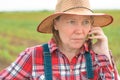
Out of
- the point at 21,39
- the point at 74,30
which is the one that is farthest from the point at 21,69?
the point at 21,39

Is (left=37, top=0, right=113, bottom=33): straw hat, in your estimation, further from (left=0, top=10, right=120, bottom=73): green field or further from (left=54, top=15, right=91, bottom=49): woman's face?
(left=0, top=10, right=120, bottom=73): green field

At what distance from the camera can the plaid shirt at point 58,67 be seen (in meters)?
4.56

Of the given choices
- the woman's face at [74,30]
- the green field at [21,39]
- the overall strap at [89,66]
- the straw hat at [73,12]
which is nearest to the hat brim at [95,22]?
the straw hat at [73,12]

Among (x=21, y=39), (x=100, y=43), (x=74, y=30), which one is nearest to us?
(x=74, y=30)

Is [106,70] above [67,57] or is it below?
below

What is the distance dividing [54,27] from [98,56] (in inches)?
16.9

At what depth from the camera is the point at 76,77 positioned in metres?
4.56

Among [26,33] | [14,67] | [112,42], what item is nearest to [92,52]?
[14,67]

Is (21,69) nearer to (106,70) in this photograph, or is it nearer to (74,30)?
(74,30)

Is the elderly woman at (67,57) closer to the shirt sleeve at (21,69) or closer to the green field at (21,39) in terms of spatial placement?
the shirt sleeve at (21,69)

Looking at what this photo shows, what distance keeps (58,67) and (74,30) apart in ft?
1.09

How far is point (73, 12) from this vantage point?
176 inches

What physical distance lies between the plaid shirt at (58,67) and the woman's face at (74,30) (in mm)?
137

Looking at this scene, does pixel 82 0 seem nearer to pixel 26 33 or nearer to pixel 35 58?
pixel 35 58
